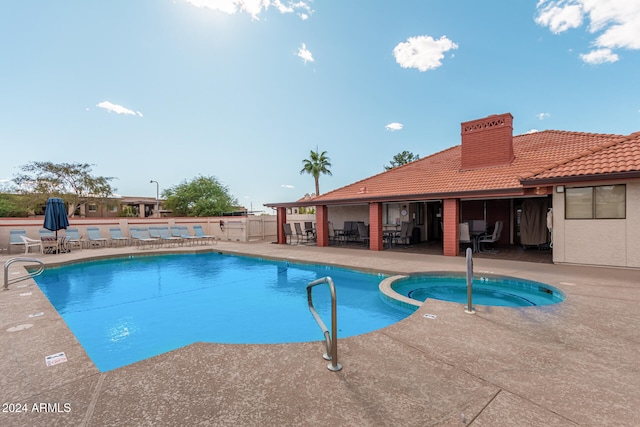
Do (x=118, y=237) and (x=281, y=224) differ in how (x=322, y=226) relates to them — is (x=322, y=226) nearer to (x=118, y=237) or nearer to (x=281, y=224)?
(x=281, y=224)

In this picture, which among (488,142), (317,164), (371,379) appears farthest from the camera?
(317,164)

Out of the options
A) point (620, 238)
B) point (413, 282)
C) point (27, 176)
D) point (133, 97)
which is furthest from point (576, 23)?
point (27, 176)

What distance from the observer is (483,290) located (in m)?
7.40

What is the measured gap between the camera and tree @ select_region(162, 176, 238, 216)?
35281 millimetres

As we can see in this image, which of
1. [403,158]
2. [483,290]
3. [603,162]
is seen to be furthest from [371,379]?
[403,158]

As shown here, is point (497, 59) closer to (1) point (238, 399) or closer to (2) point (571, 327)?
(2) point (571, 327)

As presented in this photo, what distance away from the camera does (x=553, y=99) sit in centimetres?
1720

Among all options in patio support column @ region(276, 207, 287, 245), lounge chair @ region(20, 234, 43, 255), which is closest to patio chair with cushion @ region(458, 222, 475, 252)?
patio support column @ region(276, 207, 287, 245)

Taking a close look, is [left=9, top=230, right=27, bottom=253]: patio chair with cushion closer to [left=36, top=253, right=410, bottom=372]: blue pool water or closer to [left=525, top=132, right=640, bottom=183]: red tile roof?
[left=36, top=253, right=410, bottom=372]: blue pool water

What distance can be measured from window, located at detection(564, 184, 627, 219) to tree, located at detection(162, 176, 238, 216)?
32.9m

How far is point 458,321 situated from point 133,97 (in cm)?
2286

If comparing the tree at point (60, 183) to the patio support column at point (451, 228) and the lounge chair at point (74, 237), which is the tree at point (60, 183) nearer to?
the lounge chair at point (74, 237)

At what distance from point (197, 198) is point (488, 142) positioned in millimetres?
32738

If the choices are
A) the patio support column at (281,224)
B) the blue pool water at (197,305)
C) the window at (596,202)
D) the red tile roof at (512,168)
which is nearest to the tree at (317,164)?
the patio support column at (281,224)
